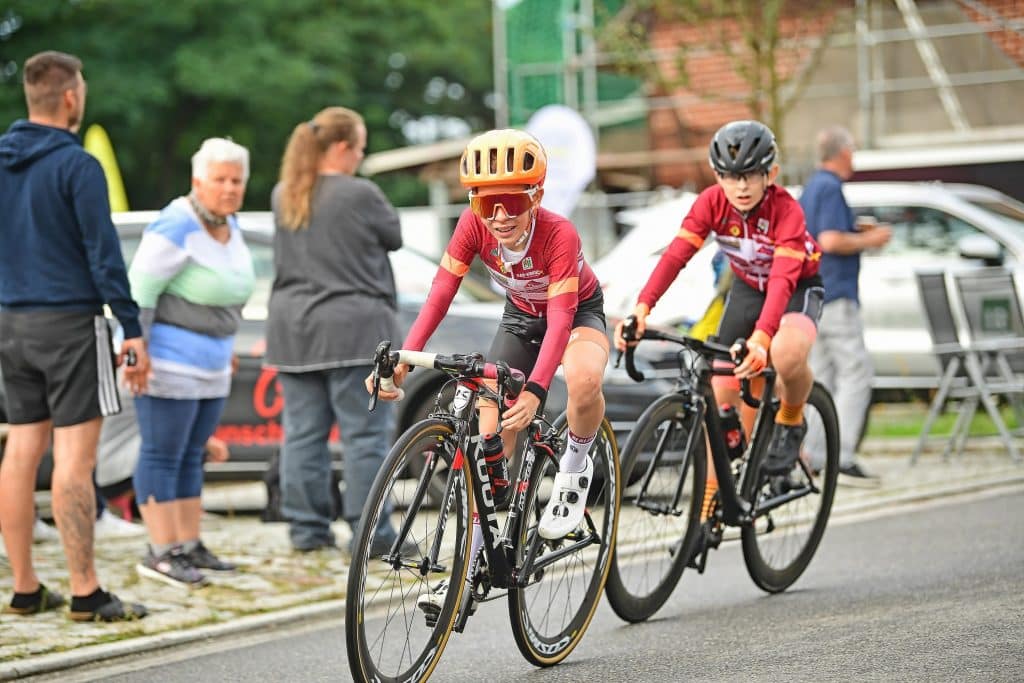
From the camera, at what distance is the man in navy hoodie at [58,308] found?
6922mm

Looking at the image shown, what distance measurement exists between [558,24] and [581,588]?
22.1 metres

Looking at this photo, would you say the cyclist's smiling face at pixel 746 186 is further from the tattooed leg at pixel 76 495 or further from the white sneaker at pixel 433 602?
the tattooed leg at pixel 76 495

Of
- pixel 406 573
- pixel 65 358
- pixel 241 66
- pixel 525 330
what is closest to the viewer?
pixel 406 573

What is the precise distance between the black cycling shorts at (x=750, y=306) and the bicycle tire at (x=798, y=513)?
15.7 inches

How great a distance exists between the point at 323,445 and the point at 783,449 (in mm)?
2591

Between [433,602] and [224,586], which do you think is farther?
[224,586]

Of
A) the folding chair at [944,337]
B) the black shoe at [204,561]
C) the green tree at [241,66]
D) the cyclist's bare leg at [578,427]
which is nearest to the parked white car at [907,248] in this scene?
the folding chair at [944,337]

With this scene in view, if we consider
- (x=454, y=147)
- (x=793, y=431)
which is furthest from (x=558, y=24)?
(x=793, y=431)

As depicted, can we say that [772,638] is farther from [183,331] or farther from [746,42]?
[746,42]

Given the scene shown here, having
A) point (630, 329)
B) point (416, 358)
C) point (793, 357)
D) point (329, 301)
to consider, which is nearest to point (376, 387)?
point (416, 358)

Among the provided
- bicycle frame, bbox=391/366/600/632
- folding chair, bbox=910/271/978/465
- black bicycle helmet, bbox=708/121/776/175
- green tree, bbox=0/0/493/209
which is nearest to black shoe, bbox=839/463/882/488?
folding chair, bbox=910/271/978/465

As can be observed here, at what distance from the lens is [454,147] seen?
3002 centimetres

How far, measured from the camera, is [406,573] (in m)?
5.20

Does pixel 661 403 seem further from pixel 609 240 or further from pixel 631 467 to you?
pixel 609 240
